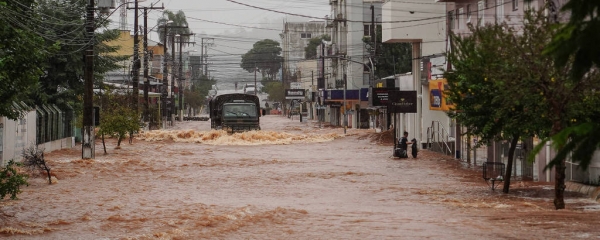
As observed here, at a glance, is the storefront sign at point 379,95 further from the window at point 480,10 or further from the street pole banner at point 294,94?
the street pole banner at point 294,94

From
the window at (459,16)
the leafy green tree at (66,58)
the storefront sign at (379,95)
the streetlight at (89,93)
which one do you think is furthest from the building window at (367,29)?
the streetlight at (89,93)

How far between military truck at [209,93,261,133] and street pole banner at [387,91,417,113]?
2018cm

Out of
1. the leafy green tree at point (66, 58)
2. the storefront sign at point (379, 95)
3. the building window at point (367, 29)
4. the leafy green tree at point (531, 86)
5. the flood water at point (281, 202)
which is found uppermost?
the building window at point (367, 29)

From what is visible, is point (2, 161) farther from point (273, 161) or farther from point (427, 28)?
point (427, 28)

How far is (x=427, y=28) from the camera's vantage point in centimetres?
5212

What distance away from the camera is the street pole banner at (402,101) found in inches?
1796

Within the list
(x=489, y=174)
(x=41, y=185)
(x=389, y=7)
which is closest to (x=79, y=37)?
(x=389, y=7)

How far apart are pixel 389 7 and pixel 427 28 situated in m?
Answer: 2.73

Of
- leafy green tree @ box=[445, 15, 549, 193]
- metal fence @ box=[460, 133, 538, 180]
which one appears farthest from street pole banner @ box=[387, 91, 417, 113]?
leafy green tree @ box=[445, 15, 549, 193]

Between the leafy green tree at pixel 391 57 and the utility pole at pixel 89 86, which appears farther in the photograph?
the leafy green tree at pixel 391 57

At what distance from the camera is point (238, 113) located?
6469 cm

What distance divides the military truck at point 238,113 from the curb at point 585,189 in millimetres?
40583

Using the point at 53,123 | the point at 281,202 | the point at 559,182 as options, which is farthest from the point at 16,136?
the point at 559,182

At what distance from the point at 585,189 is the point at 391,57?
6802 cm
